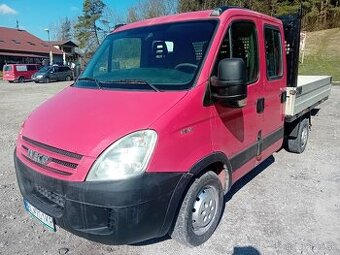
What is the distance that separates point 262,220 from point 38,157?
2504 millimetres

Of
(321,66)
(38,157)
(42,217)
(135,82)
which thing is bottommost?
(42,217)

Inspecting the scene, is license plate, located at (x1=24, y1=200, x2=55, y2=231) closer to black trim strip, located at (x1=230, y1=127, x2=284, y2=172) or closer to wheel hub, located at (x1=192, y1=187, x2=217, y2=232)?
wheel hub, located at (x1=192, y1=187, x2=217, y2=232)

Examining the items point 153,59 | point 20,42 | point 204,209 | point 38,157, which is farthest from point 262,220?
point 20,42

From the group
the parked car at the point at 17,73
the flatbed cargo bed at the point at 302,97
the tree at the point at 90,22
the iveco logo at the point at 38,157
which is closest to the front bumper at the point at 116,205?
the iveco logo at the point at 38,157

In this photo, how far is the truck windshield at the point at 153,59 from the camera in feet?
10.5

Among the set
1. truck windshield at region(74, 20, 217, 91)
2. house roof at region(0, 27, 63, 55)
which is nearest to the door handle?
truck windshield at region(74, 20, 217, 91)

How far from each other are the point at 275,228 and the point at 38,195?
245 cm

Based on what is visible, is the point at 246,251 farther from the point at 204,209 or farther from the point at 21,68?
the point at 21,68

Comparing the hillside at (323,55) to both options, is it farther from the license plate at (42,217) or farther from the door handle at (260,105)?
the license plate at (42,217)

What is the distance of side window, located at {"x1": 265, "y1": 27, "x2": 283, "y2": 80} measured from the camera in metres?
4.20

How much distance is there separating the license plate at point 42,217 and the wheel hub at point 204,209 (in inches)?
50.1

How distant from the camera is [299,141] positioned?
20.2 ft

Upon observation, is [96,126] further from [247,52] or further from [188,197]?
[247,52]

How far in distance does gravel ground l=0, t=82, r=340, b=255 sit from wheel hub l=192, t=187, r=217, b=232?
8.2 inches
